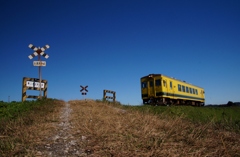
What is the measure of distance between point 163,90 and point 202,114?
419 centimetres

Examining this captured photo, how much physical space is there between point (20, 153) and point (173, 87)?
66.5 ft

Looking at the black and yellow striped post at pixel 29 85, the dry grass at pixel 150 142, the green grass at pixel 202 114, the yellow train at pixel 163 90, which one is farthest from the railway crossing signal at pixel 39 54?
the yellow train at pixel 163 90

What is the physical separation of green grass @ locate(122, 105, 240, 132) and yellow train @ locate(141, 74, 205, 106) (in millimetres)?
2530

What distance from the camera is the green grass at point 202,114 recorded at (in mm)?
5574

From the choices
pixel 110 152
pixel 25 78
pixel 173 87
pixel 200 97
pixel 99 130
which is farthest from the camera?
pixel 200 97

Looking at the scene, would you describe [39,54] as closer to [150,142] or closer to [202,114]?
[150,142]

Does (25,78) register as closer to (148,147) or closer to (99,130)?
(99,130)

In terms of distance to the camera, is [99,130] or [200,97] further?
[200,97]

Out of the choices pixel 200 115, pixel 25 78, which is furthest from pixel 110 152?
pixel 200 115

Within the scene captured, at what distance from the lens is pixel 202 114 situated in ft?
63.8

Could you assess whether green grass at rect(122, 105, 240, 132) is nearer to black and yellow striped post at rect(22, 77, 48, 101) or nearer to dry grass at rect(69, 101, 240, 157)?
dry grass at rect(69, 101, 240, 157)

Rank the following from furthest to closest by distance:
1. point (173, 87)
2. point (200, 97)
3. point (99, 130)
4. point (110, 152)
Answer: point (200, 97), point (173, 87), point (99, 130), point (110, 152)

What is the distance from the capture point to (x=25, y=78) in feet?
39.2

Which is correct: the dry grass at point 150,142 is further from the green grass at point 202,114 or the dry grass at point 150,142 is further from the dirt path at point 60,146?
the green grass at point 202,114
